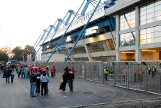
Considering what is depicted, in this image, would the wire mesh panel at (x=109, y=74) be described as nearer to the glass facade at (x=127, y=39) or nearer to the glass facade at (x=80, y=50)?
the glass facade at (x=127, y=39)

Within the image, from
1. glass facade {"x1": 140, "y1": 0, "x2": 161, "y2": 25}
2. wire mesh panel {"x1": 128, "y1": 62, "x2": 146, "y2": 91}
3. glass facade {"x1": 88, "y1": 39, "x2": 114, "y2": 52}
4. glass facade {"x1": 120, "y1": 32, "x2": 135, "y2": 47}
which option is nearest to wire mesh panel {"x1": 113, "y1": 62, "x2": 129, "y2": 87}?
wire mesh panel {"x1": 128, "y1": 62, "x2": 146, "y2": 91}

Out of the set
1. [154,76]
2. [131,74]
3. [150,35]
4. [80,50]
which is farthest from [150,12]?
[80,50]

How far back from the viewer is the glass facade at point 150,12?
38.7 m

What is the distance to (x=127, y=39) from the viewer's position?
154 feet

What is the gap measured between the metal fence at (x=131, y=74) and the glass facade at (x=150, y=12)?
1203cm

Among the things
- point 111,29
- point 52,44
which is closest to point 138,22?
point 111,29

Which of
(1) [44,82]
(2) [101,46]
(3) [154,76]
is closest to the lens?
(1) [44,82]

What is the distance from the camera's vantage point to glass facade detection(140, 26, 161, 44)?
38781 millimetres

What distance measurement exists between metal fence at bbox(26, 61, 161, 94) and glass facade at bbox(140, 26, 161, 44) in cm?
1095

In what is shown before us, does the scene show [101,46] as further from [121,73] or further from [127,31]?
[121,73]

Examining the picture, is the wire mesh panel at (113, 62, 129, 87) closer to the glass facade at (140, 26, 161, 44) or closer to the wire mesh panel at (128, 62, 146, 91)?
the wire mesh panel at (128, 62, 146, 91)

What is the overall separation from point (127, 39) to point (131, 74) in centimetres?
2411

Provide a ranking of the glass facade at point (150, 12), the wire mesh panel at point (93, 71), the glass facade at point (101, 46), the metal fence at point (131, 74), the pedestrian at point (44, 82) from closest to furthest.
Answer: the pedestrian at point (44, 82) < the metal fence at point (131, 74) < the wire mesh panel at point (93, 71) < the glass facade at point (150, 12) < the glass facade at point (101, 46)

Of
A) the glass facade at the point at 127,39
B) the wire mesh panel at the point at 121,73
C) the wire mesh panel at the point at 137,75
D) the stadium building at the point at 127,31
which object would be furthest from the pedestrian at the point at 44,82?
the glass facade at the point at 127,39
